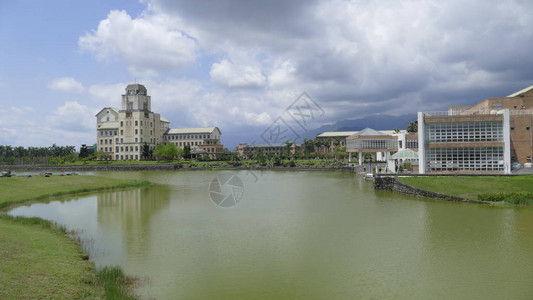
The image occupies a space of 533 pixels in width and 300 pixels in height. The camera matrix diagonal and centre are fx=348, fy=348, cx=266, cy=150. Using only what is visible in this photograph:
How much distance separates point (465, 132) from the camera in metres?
39.5

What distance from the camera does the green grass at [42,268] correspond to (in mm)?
9055

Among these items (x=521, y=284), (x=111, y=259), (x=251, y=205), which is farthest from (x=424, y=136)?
(x=111, y=259)

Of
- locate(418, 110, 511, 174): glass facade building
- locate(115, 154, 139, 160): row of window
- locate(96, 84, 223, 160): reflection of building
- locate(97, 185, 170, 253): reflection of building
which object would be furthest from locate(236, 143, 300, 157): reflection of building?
locate(97, 185, 170, 253): reflection of building

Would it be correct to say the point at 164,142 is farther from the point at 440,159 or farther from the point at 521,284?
the point at 521,284

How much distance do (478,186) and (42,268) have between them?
32.1 meters

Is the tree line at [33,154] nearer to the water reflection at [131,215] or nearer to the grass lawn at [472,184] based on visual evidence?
the water reflection at [131,215]

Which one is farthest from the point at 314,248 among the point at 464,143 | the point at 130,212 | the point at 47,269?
the point at 464,143

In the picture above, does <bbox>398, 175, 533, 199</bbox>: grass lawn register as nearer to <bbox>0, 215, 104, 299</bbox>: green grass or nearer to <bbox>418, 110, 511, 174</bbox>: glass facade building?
<bbox>418, 110, 511, 174</bbox>: glass facade building

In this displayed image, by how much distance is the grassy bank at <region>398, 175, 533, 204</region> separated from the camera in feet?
89.6

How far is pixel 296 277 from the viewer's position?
11.7 metres

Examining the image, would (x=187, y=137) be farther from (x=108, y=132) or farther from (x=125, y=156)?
(x=108, y=132)

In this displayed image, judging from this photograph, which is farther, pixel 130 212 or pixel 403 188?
pixel 403 188

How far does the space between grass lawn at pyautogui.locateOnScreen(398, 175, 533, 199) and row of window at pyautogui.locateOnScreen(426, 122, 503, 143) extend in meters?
7.63

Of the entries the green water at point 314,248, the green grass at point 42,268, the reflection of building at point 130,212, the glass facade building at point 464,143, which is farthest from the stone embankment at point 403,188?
the green grass at point 42,268
